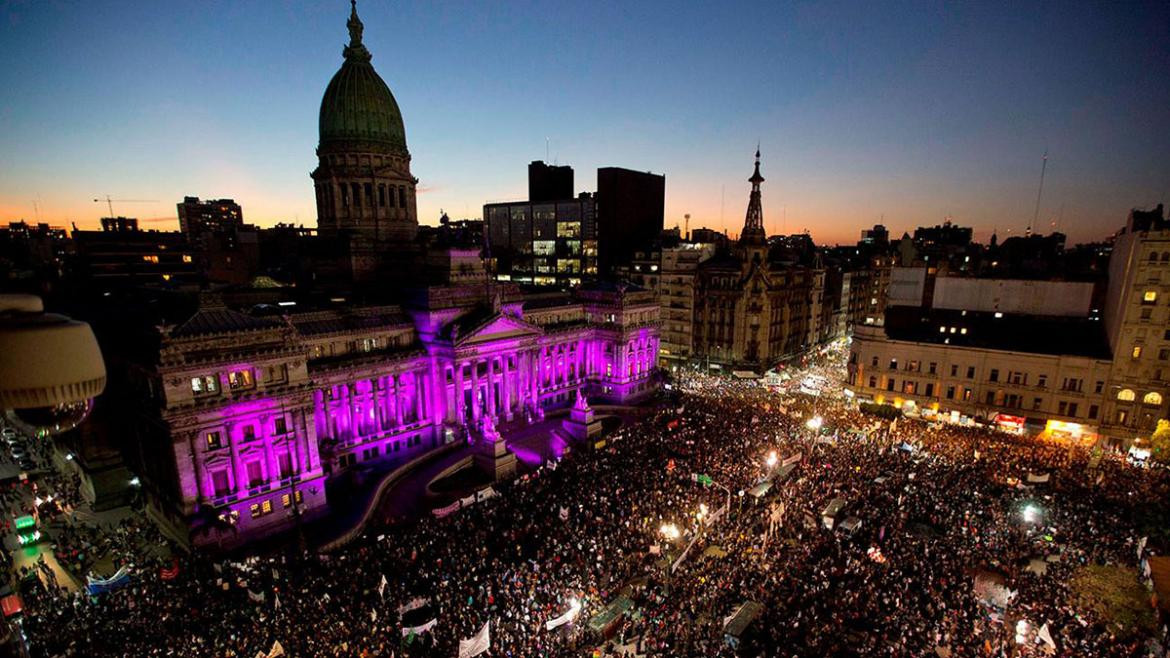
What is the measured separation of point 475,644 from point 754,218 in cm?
7111

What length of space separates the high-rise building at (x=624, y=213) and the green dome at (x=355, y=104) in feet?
127

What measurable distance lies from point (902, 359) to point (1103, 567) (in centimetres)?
3109

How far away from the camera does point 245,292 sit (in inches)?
2061

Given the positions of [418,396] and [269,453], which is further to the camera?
[418,396]

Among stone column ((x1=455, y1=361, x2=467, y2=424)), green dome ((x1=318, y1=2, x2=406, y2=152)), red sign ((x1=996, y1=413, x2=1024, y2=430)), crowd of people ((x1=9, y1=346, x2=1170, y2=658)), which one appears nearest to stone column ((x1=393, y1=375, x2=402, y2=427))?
stone column ((x1=455, y1=361, x2=467, y2=424))

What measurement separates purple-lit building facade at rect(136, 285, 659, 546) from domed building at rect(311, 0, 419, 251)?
18.5 metres

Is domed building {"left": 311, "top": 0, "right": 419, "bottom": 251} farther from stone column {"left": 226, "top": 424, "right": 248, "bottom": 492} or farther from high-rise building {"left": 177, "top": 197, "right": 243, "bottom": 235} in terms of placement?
high-rise building {"left": 177, "top": 197, "right": 243, "bottom": 235}

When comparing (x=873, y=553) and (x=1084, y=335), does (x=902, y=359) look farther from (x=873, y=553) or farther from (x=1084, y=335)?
(x=873, y=553)

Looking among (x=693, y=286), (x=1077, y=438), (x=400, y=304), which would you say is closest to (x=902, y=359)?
(x=1077, y=438)

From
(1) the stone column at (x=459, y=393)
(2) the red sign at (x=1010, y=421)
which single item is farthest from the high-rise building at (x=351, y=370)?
(2) the red sign at (x=1010, y=421)

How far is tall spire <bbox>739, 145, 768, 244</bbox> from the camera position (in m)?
79.3

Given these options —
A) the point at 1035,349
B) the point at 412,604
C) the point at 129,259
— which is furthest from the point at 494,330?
the point at 129,259

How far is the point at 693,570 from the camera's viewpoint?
2805 cm

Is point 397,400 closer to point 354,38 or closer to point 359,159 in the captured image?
point 359,159
